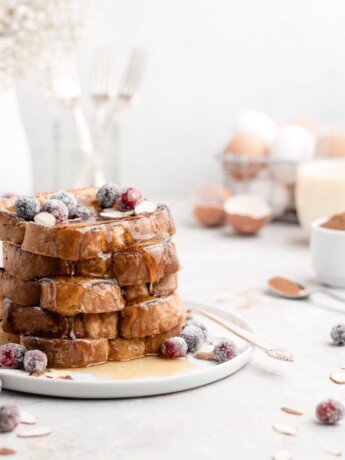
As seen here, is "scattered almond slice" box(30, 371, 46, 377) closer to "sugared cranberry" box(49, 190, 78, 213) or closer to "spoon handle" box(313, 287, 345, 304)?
"sugared cranberry" box(49, 190, 78, 213)

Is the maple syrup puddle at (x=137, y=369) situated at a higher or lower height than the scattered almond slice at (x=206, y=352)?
lower

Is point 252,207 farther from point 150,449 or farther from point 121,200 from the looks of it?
point 150,449

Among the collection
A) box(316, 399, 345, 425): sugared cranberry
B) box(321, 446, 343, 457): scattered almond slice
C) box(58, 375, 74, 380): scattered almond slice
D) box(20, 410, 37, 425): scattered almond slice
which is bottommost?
box(321, 446, 343, 457): scattered almond slice

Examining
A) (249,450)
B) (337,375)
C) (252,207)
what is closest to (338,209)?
(252,207)

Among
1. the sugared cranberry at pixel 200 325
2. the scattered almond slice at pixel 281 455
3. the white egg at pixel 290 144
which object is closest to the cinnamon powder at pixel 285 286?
the sugared cranberry at pixel 200 325

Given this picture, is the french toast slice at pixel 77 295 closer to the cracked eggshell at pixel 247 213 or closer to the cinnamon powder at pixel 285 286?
the cinnamon powder at pixel 285 286

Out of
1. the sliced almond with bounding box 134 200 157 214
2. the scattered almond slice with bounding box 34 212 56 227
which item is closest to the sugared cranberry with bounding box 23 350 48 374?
the scattered almond slice with bounding box 34 212 56 227

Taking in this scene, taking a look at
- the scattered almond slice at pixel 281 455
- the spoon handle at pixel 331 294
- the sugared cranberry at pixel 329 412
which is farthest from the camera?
the spoon handle at pixel 331 294
